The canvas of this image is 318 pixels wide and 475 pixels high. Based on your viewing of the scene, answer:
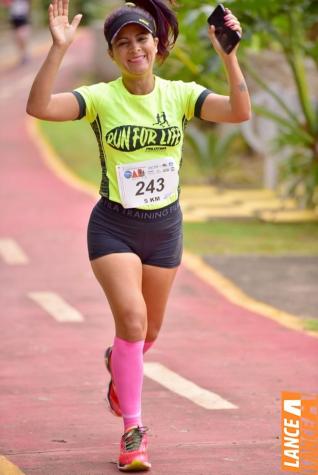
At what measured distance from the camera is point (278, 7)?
14.0 m

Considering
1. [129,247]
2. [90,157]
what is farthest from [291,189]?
[129,247]

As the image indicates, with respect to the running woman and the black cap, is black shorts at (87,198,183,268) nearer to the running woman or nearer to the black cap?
the running woman

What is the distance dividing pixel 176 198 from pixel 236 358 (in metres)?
3.00

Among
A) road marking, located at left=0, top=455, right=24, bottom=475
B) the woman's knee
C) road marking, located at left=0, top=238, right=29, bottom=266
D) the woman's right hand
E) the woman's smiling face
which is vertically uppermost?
the woman's right hand

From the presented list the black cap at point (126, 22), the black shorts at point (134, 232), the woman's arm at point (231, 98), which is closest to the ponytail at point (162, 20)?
the black cap at point (126, 22)

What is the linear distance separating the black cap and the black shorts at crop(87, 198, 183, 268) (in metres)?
0.76

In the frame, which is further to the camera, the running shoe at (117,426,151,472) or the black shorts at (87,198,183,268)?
the black shorts at (87,198,183,268)

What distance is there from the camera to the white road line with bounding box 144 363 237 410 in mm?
7539

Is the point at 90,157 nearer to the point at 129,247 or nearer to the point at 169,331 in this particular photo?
the point at 169,331

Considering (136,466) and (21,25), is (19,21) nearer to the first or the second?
(21,25)

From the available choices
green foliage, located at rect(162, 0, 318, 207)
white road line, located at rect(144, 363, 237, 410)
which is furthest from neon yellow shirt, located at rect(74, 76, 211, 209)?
green foliage, located at rect(162, 0, 318, 207)

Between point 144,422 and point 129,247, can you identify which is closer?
point 129,247

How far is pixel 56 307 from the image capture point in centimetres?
1132

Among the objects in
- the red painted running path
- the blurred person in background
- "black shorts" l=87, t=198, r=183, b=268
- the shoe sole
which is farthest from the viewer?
the blurred person in background
